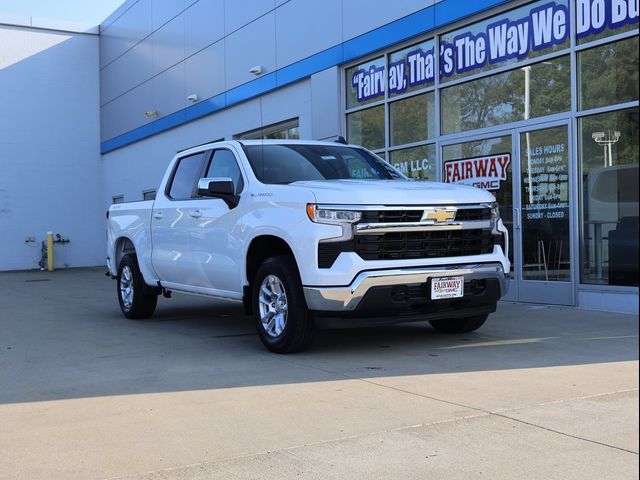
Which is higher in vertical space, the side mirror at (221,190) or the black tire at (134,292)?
the side mirror at (221,190)

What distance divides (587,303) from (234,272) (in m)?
4.79

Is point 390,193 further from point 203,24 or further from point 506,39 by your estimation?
point 203,24

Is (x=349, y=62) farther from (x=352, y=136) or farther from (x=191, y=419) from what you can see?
(x=191, y=419)

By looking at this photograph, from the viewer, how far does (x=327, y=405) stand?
4.68 meters

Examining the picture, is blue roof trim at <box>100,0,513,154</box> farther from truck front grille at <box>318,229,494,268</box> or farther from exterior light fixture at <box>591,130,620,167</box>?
truck front grille at <box>318,229,494,268</box>

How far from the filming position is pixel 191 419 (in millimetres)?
4434

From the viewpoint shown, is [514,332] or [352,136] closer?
[514,332]

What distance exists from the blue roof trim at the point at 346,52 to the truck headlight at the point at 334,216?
591 centimetres

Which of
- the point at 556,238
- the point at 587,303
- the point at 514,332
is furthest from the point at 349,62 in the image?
the point at 514,332

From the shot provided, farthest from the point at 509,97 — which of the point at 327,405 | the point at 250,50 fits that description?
the point at 250,50

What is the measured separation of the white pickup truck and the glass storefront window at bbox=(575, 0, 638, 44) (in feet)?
11.2

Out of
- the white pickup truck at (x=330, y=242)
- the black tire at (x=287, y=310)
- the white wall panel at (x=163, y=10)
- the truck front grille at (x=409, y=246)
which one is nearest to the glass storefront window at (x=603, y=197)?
the white pickup truck at (x=330, y=242)

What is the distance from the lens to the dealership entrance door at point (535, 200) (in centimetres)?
972

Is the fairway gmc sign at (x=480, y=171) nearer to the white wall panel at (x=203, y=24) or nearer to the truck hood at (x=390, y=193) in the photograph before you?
the truck hood at (x=390, y=193)
